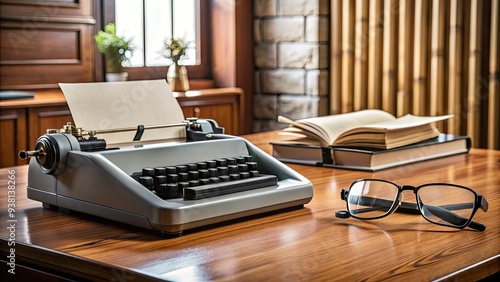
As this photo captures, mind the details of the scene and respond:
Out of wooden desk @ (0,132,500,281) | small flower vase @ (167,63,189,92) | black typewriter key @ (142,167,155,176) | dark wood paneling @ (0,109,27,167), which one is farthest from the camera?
small flower vase @ (167,63,189,92)

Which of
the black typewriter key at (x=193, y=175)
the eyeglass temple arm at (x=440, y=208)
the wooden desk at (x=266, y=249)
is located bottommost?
the wooden desk at (x=266, y=249)

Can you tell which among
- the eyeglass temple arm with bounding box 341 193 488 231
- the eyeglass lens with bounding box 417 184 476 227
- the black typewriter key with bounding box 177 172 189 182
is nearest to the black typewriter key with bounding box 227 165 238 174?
the black typewriter key with bounding box 177 172 189 182

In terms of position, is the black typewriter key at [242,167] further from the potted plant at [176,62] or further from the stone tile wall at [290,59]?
the stone tile wall at [290,59]

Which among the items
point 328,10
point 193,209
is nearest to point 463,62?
point 328,10

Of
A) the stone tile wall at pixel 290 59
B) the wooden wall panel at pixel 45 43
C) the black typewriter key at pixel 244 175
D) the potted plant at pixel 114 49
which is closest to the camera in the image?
the black typewriter key at pixel 244 175

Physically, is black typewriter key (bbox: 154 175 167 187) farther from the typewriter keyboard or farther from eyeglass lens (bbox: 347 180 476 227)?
eyeglass lens (bbox: 347 180 476 227)

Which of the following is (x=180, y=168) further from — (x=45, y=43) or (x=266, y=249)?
(x=45, y=43)

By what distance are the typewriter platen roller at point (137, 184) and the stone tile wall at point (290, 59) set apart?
2988 mm

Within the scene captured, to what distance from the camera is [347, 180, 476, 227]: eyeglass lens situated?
4.78 ft

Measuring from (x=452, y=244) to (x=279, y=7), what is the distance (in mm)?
3594

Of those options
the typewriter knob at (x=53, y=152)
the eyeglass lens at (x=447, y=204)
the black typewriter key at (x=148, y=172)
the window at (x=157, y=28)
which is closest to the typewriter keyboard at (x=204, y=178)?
the black typewriter key at (x=148, y=172)

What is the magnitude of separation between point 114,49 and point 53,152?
269cm

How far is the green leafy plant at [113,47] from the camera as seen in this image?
4121mm

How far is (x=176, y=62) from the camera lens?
4.41m
